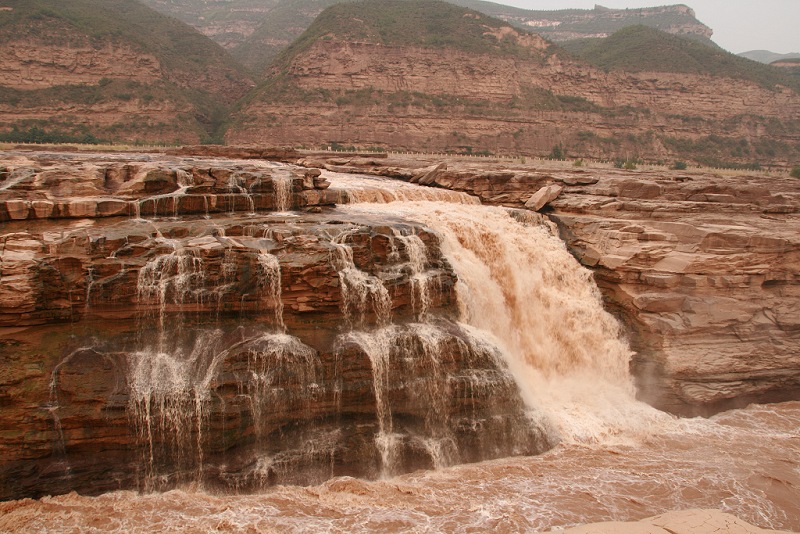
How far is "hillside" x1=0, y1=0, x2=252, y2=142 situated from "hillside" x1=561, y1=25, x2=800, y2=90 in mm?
43218

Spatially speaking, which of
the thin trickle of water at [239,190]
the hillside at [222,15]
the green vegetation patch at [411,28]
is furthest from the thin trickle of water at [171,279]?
the hillside at [222,15]

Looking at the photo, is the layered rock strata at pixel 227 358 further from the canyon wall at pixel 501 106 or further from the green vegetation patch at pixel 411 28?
the green vegetation patch at pixel 411 28

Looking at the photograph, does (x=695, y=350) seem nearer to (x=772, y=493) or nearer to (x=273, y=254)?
(x=772, y=493)

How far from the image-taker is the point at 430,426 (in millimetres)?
11391

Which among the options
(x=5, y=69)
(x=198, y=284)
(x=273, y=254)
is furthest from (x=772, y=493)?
(x=5, y=69)

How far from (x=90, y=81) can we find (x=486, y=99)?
34113 mm

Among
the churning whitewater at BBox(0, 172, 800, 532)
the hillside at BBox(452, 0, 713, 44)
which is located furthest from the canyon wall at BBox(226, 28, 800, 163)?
the hillside at BBox(452, 0, 713, 44)

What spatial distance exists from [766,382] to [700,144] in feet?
156

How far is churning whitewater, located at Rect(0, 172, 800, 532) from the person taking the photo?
30.3ft

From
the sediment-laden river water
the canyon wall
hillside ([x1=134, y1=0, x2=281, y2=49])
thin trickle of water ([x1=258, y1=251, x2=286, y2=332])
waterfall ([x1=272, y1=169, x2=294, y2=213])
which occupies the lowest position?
the sediment-laden river water

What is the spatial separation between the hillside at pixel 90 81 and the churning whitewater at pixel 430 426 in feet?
115

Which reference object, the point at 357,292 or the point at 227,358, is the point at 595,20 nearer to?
the point at 357,292

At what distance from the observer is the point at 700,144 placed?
182ft

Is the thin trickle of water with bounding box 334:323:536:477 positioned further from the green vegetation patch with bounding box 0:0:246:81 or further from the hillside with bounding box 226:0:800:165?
the green vegetation patch with bounding box 0:0:246:81
